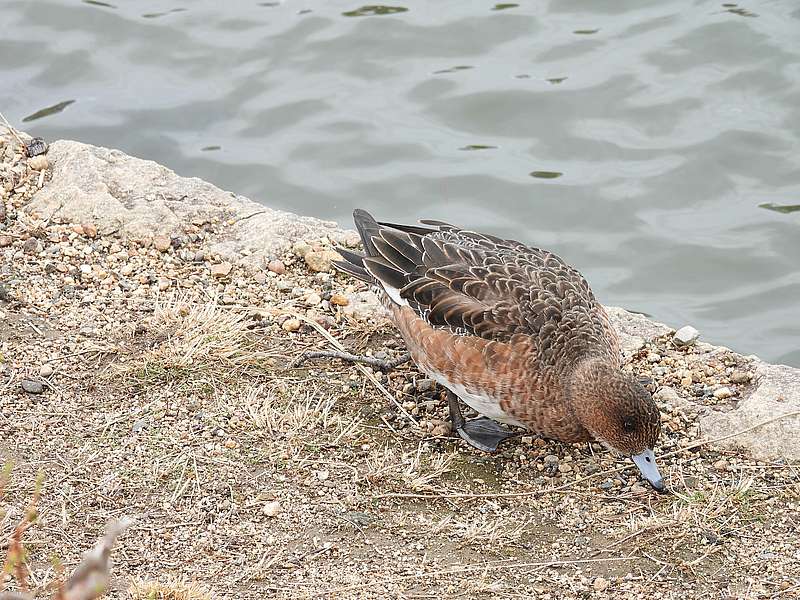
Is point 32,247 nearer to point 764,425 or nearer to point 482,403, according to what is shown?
point 482,403

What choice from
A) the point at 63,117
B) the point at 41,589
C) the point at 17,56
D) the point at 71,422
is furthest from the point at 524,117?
the point at 41,589

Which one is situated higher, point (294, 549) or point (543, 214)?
point (294, 549)

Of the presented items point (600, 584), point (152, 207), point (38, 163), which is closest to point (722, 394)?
point (600, 584)

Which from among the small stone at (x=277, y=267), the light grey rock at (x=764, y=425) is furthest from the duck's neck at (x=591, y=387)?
the small stone at (x=277, y=267)

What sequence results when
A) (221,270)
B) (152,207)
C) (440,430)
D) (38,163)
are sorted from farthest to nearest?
(38,163), (152,207), (221,270), (440,430)

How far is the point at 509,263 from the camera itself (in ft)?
16.2

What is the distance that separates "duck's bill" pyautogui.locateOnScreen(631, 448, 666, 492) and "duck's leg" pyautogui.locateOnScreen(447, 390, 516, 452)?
0.68 meters

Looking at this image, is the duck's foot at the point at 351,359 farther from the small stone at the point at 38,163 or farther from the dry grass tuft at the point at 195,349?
the small stone at the point at 38,163

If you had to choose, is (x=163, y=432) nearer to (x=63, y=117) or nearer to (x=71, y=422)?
(x=71, y=422)

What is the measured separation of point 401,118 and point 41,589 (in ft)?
20.5

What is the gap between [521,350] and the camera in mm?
4648

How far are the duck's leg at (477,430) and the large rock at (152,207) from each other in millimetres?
1564

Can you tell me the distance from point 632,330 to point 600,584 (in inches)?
78.5

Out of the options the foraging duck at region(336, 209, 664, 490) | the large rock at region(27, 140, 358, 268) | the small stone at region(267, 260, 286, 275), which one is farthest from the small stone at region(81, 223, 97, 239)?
the foraging duck at region(336, 209, 664, 490)
